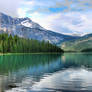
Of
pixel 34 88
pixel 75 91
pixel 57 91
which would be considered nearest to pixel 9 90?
pixel 34 88

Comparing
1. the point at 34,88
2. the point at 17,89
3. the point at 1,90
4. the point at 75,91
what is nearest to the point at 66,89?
the point at 75,91

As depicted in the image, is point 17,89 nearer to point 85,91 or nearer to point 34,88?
point 34,88

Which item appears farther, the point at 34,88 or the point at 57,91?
the point at 34,88

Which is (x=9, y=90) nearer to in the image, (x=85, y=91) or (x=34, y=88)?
(x=34, y=88)

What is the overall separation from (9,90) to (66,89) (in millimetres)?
8254

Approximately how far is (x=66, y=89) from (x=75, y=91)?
1772 mm

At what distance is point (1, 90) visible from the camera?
102 ft

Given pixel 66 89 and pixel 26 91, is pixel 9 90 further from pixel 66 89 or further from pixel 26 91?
pixel 66 89

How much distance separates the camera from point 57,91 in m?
30.4

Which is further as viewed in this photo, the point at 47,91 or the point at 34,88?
the point at 34,88

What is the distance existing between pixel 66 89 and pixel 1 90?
30.7 ft

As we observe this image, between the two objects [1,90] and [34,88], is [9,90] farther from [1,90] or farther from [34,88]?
[34,88]

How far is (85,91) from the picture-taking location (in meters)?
30.7

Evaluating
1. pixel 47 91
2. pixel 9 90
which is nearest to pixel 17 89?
pixel 9 90
